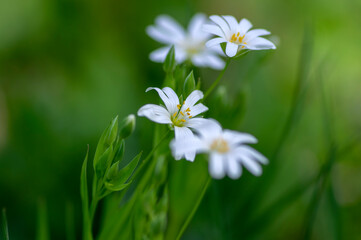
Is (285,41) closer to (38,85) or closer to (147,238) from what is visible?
(38,85)

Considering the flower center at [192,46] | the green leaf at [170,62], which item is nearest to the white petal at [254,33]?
the green leaf at [170,62]

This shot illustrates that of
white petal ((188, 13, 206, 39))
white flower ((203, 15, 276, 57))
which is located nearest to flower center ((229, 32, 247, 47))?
white flower ((203, 15, 276, 57))

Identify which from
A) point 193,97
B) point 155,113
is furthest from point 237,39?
point 155,113

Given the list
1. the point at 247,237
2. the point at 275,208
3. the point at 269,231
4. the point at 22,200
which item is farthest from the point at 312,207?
the point at 22,200

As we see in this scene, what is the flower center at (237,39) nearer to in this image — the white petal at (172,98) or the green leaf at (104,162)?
the white petal at (172,98)

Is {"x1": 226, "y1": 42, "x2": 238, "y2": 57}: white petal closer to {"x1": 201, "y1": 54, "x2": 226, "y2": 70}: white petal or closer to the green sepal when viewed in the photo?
the green sepal

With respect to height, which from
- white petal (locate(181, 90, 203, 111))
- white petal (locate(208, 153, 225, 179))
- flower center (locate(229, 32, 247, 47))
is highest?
flower center (locate(229, 32, 247, 47))
